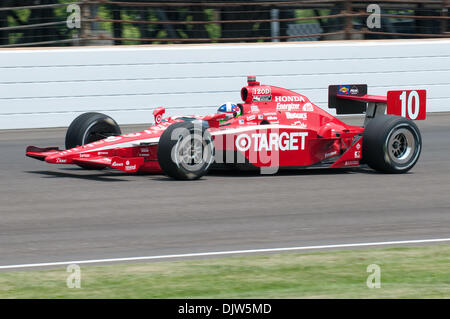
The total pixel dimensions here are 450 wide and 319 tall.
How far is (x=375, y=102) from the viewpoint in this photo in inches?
454

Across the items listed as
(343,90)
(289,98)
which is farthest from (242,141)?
(343,90)

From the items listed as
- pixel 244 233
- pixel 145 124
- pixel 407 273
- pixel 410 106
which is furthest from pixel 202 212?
pixel 145 124

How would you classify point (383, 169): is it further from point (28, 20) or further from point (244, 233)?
point (28, 20)

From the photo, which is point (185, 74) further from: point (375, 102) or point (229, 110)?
point (229, 110)

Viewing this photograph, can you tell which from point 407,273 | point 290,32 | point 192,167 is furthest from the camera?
point 290,32

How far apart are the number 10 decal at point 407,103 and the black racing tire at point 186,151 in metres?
2.67

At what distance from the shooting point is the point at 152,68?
52.4 feet

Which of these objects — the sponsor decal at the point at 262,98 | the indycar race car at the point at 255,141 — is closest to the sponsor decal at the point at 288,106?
the indycar race car at the point at 255,141

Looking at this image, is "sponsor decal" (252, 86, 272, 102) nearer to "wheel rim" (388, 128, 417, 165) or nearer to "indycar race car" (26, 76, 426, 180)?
"indycar race car" (26, 76, 426, 180)

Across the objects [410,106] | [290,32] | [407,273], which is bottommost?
[407,273]

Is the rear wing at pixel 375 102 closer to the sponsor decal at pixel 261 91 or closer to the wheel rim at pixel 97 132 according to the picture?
the sponsor decal at pixel 261 91

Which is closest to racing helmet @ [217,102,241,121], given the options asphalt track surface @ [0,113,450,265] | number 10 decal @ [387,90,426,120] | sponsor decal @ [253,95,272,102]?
sponsor decal @ [253,95,272,102]

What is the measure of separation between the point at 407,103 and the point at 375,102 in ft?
1.53
